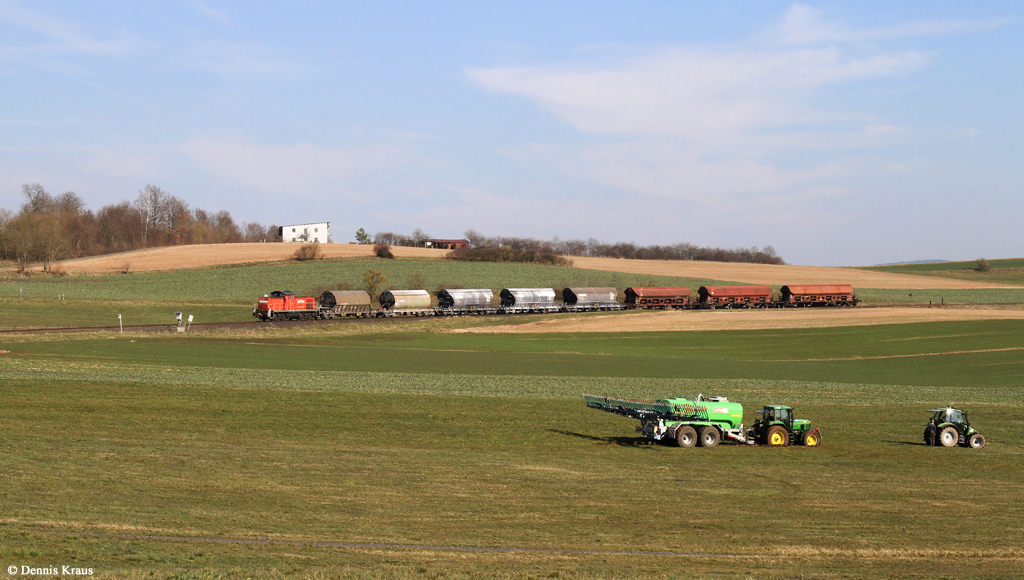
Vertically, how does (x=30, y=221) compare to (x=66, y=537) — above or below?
above

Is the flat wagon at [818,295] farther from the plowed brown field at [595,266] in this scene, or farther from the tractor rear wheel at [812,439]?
the tractor rear wheel at [812,439]

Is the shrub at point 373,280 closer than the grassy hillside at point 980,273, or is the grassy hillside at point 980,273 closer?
the shrub at point 373,280

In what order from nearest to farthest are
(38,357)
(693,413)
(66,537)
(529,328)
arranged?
(66,537) → (693,413) → (38,357) → (529,328)

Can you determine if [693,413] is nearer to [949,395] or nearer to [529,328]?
[949,395]

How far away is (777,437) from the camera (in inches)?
993

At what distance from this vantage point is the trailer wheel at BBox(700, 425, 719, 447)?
24330 millimetres

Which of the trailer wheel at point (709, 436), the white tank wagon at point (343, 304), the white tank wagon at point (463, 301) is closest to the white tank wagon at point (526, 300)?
the white tank wagon at point (463, 301)

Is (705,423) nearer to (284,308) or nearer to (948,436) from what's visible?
(948,436)

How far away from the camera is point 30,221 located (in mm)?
123438

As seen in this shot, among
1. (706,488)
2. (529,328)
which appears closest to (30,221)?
(529,328)

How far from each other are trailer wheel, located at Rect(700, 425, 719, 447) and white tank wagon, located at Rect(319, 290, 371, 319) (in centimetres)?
6307

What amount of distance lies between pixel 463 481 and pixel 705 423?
387 inches

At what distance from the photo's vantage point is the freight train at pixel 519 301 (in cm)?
8069

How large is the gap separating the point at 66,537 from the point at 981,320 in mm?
87373
